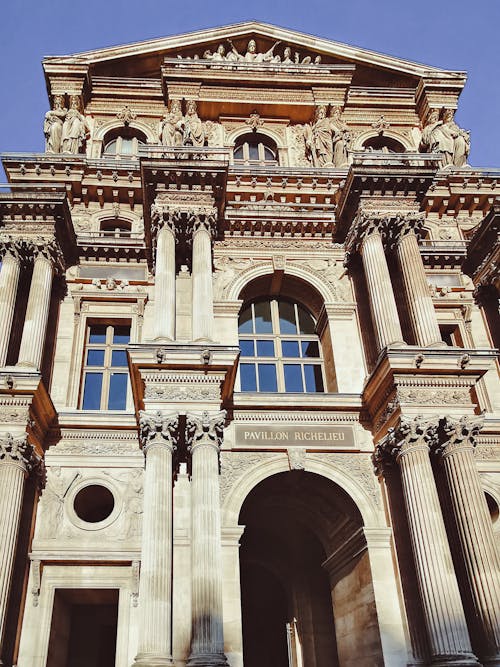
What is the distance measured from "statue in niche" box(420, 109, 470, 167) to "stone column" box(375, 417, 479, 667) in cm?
1208

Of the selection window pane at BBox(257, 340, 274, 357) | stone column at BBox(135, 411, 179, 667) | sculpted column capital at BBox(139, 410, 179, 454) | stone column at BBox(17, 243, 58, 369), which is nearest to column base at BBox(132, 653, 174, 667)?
stone column at BBox(135, 411, 179, 667)

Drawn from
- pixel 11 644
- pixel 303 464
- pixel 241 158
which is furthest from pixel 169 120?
pixel 11 644

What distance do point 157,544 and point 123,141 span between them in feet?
52.8

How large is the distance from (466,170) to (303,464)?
40.6 ft

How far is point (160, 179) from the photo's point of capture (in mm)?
18156

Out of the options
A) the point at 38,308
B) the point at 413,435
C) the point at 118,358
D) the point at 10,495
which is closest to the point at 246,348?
the point at 118,358

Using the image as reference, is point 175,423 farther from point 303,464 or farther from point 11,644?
point 11,644

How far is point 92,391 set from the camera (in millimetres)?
17672

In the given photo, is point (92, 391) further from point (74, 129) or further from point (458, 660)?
point (458, 660)

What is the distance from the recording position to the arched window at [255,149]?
2319 centimetres

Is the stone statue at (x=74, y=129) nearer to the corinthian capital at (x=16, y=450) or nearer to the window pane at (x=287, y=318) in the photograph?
the window pane at (x=287, y=318)

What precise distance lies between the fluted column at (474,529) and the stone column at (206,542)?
17.3 feet

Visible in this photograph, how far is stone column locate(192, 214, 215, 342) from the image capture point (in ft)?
52.2

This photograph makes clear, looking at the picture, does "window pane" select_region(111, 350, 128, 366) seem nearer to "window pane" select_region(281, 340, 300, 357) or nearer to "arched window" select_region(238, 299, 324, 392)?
"arched window" select_region(238, 299, 324, 392)
